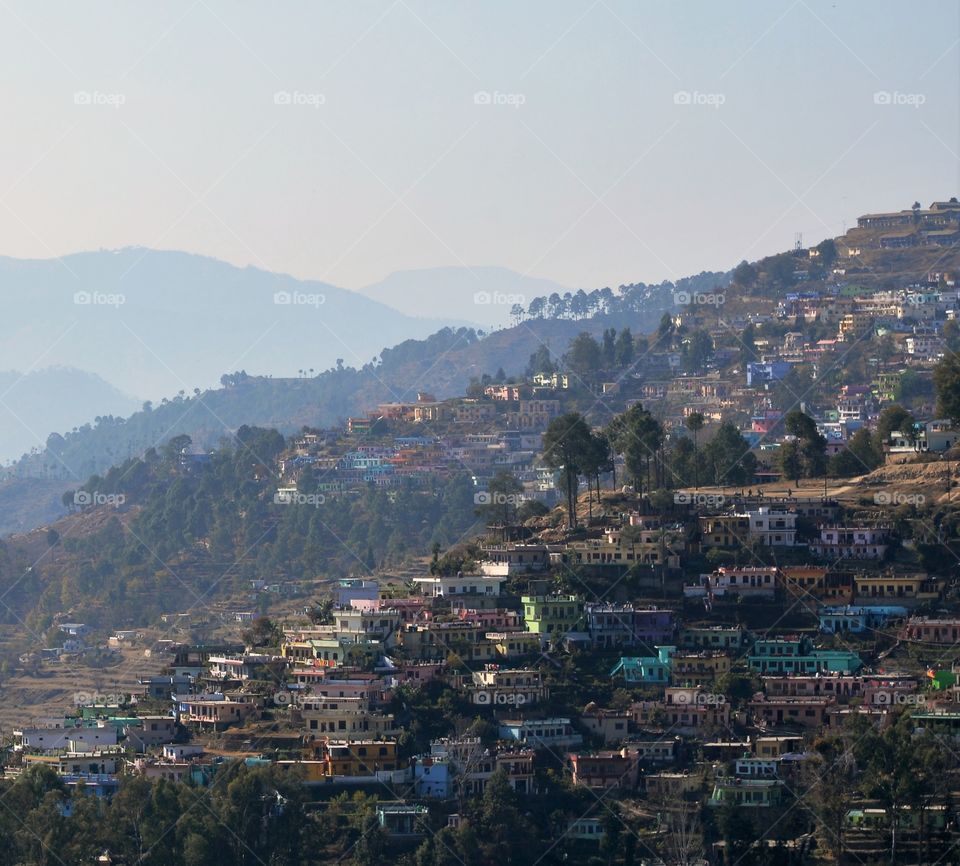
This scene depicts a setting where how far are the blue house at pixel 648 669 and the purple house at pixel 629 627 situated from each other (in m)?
1.17

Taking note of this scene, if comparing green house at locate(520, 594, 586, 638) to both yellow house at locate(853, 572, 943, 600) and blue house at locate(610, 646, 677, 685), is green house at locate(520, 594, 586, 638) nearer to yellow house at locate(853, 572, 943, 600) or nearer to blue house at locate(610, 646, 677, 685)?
blue house at locate(610, 646, 677, 685)

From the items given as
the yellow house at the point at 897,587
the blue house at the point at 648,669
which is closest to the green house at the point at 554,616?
the blue house at the point at 648,669

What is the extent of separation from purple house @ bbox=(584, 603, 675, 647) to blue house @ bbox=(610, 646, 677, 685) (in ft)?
3.85

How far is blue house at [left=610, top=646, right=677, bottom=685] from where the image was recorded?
5266 centimetres

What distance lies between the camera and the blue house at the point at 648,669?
5266cm

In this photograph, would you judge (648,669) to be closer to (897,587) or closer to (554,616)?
(554,616)

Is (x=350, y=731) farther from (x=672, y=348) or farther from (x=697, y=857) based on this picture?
(x=672, y=348)

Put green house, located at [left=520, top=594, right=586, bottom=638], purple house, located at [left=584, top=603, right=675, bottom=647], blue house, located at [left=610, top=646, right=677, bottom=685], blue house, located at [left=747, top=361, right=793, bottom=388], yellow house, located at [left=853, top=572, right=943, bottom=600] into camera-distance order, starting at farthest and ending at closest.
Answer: blue house, located at [left=747, top=361, right=793, bottom=388]
yellow house, located at [left=853, top=572, right=943, bottom=600]
green house, located at [left=520, top=594, right=586, bottom=638]
purple house, located at [left=584, top=603, right=675, bottom=647]
blue house, located at [left=610, top=646, right=677, bottom=685]

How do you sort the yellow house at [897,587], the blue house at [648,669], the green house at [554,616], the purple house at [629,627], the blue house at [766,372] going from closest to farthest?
the blue house at [648,669] → the purple house at [629,627] → the green house at [554,616] → the yellow house at [897,587] → the blue house at [766,372]

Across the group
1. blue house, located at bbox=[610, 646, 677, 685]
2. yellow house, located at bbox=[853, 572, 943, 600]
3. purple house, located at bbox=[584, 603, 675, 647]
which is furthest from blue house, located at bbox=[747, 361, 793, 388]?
blue house, located at bbox=[610, 646, 677, 685]

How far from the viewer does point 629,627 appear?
54.7m

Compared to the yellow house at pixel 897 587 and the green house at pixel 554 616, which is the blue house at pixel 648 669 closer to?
the green house at pixel 554 616

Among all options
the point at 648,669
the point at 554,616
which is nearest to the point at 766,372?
the point at 554,616

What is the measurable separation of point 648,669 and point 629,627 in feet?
→ 6.72
